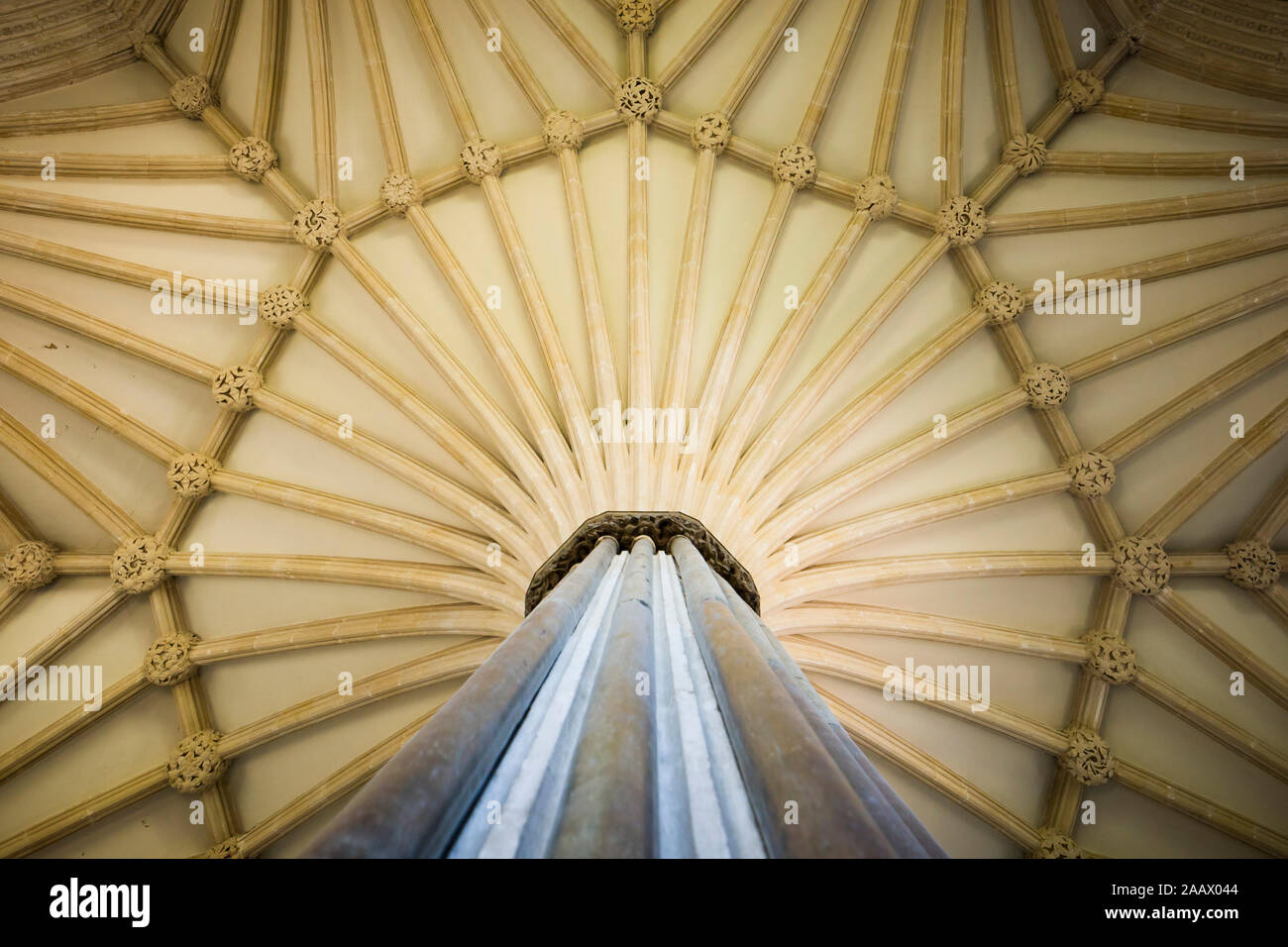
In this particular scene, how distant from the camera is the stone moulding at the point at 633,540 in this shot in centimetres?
637

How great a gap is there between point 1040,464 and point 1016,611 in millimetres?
1815

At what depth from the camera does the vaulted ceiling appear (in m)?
8.48

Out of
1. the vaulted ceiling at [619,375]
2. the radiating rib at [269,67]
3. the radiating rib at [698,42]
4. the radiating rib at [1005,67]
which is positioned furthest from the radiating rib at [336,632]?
the radiating rib at [1005,67]

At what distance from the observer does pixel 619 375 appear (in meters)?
8.87

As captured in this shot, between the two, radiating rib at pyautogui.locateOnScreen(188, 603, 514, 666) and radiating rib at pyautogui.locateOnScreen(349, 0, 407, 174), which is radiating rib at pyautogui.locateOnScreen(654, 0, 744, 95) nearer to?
radiating rib at pyautogui.locateOnScreen(349, 0, 407, 174)

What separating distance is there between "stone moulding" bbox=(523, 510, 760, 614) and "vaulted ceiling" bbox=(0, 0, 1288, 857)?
1396 millimetres

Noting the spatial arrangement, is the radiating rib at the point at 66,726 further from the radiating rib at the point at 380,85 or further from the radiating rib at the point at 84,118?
the radiating rib at the point at 380,85

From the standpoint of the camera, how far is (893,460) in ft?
30.0

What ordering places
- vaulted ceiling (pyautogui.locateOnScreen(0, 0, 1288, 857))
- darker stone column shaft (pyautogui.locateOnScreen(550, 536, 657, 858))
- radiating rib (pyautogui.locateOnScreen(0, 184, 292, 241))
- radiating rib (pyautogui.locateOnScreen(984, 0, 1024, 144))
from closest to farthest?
darker stone column shaft (pyautogui.locateOnScreen(550, 536, 657, 858)) < radiating rib (pyautogui.locateOnScreen(984, 0, 1024, 144)) < radiating rib (pyautogui.locateOnScreen(0, 184, 292, 241)) < vaulted ceiling (pyautogui.locateOnScreen(0, 0, 1288, 857))

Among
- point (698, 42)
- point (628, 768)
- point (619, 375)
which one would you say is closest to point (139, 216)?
point (619, 375)

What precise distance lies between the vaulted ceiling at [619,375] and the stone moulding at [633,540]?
140 cm

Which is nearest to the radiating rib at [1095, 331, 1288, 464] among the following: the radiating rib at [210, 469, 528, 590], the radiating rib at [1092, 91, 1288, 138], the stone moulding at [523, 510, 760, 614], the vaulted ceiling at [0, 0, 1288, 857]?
the vaulted ceiling at [0, 0, 1288, 857]
